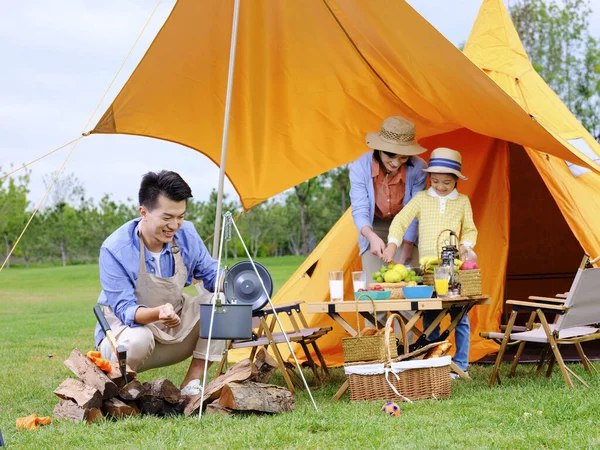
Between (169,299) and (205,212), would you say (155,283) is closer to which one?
(169,299)

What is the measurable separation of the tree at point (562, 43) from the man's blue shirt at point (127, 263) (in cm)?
2167

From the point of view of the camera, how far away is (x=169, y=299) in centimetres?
406

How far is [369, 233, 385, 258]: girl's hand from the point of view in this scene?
4.48 meters

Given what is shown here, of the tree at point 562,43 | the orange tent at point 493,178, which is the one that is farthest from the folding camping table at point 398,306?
the tree at point 562,43

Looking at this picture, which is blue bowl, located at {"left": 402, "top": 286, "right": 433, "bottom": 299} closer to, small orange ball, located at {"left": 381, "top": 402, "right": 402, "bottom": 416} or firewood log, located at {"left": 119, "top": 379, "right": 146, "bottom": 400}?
small orange ball, located at {"left": 381, "top": 402, "right": 402, "bottom": 416}

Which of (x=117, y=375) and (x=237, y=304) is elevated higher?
(x=237, y=304)

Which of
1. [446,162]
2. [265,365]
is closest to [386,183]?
[446,162]

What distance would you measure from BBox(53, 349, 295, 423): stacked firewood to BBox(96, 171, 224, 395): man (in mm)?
174

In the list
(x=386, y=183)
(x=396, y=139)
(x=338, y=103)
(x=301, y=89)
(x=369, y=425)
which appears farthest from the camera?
(x=338, y=103)

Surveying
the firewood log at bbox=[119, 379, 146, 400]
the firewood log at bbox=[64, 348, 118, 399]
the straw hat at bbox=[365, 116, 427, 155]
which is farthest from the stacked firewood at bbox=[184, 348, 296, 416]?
the straw hat at bbox=[365, 116, 427, 155]

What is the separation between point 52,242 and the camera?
3503 cm

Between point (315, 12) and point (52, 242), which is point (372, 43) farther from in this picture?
point (52, 242)

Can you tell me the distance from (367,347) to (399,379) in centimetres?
22

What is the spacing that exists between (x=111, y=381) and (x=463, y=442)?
1597 mm
